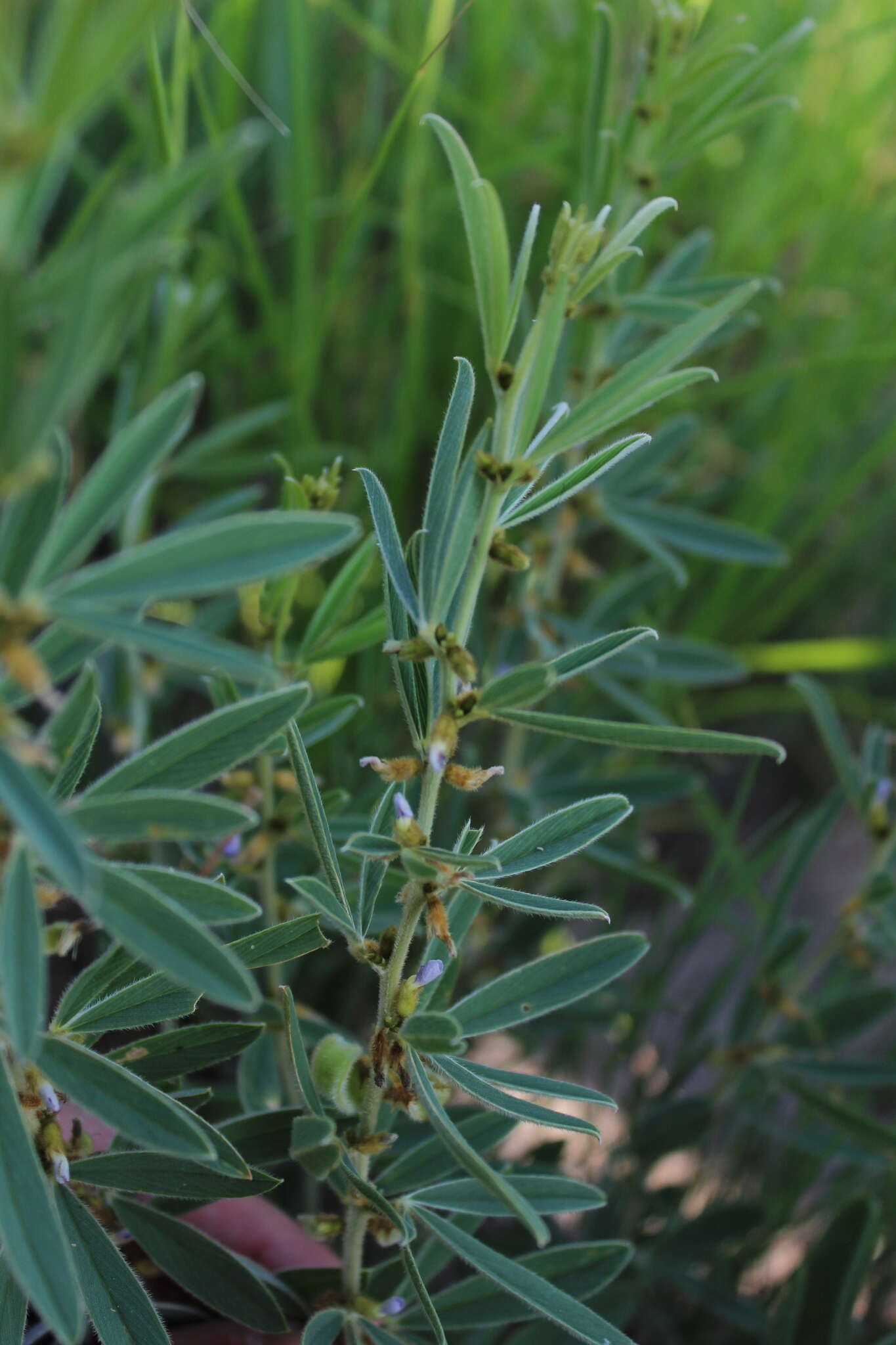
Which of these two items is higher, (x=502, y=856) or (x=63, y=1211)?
(x=502, y=856)

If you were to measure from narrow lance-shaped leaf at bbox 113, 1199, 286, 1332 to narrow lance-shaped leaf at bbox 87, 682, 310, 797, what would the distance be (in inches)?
10.1

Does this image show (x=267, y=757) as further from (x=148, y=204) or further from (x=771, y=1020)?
(x=771, y=1020)

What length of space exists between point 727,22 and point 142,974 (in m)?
0.76

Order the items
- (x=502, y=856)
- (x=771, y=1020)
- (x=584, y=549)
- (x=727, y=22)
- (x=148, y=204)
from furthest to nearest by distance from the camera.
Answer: (x=584, y=549), (x=771, y=1020), (x=727, y=22), (x=502, y=856), (x=148, y=204)

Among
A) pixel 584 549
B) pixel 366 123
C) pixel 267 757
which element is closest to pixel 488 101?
pixel 366 123

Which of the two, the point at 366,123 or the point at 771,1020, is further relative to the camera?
the point at 366,123

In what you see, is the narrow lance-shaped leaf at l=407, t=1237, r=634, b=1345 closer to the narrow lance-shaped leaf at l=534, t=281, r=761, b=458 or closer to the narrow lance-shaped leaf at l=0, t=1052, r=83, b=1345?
the narrow lance-shaped leaf at l=0, t=1052, r=83, b=1345

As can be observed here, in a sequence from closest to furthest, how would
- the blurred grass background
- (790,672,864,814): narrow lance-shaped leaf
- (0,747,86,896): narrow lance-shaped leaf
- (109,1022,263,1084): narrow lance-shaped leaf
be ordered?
A: (0,747,86,896): narrow lance-shaped leaf < (109,1022,263,1084): narrow lance-shaped leaf < (790,672,864,814): narrow lance-shaped leaf < the blurred grass background

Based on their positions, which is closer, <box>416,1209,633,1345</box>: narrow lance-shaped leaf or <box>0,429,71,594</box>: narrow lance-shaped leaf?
<box>0,429,71,594</box>: narrow lance-shaped leaf

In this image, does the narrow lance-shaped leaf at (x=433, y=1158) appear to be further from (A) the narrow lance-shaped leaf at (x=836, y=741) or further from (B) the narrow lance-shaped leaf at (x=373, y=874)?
(A) the narrow lance-shaped leaf at (x=836, y=741)

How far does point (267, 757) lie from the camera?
606 mm

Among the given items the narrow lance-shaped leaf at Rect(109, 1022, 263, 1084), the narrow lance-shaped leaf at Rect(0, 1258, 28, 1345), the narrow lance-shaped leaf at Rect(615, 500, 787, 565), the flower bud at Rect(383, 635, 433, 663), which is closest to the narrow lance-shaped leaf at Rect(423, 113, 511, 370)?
the flower bud at Rect(383, 635, 433, 663)

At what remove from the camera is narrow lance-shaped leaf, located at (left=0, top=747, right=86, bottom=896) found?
302 millimetres

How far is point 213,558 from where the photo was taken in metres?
0.32
